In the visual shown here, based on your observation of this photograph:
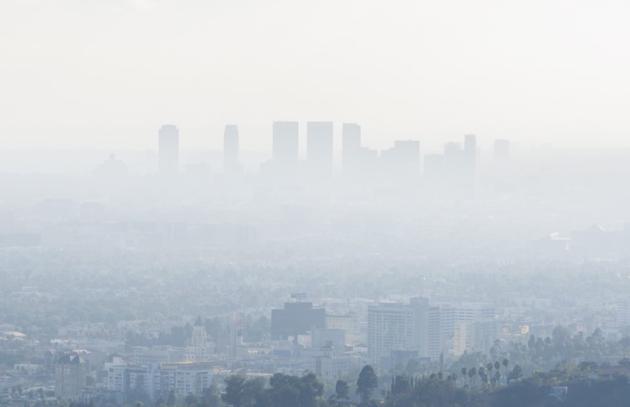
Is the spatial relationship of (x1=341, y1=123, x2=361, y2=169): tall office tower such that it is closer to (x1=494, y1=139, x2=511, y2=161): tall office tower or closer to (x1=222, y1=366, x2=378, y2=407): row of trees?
(x1=494, y1=139, x2=511, y2=161): tall office tower

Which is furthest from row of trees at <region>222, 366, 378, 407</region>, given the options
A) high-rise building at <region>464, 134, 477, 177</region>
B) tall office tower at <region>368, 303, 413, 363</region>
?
high-rise building at <region>464, 134, 477, 177</region>

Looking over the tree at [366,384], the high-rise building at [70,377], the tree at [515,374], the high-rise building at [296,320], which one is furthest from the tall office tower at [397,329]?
the tree at [366,384]

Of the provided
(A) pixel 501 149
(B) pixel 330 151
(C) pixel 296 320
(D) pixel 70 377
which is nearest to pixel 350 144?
(B) pixel 330 151

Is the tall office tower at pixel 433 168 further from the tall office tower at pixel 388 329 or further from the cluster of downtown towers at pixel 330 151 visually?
the tall office tower at pixel 388 329

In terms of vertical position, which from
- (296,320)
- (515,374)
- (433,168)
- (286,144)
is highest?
(286,144)

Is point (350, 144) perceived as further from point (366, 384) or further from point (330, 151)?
point (366, 384)

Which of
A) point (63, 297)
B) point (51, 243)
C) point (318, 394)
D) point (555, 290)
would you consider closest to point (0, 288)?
point (63, 297)
